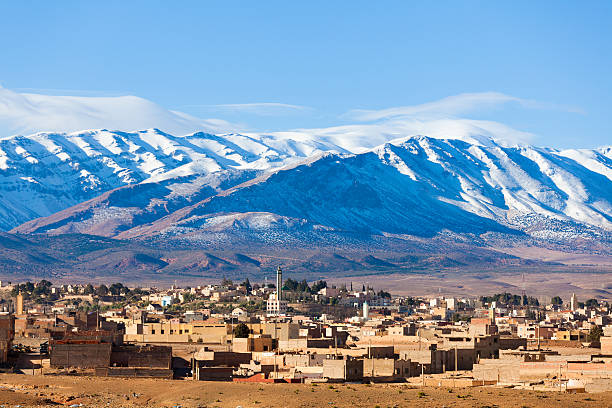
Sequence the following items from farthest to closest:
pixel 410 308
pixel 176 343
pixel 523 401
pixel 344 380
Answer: pixel 410 308 → pixel 176 343 → pixel 344 380 → pixel 523 401

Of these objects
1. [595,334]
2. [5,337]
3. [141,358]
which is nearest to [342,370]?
[141,358]

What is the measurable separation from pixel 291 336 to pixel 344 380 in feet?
103

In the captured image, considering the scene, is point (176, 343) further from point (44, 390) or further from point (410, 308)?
point (410, 308)

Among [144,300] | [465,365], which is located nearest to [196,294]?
[144,300]

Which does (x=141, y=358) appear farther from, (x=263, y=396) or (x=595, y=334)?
(x=595, y=334)

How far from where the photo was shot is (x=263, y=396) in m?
63.2

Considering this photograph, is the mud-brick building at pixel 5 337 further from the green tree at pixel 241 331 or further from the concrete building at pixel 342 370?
the concrete building at pixel 342 370

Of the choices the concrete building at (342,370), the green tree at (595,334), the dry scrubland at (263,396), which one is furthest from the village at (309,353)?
the dry scrubland at (263,396)

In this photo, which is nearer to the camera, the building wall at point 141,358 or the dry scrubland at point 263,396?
the dry scrubland at point 263,396

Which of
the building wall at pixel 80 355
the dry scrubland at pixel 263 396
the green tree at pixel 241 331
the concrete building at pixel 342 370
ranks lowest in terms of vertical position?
the dry scrubland at pixel 263 396

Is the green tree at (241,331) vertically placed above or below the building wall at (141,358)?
above

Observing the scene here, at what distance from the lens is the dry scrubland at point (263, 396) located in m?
61.1

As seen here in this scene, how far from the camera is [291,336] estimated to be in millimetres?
103062

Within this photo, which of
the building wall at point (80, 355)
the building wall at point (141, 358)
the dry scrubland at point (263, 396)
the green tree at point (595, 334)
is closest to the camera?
the dry scrubland at point (263, 396)
